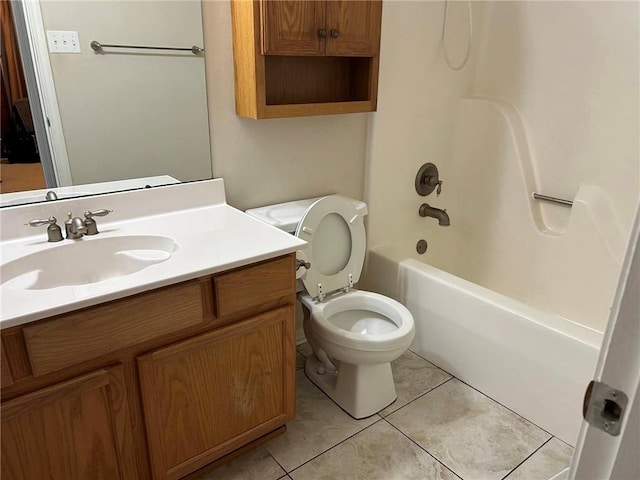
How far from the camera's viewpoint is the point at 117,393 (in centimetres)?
120

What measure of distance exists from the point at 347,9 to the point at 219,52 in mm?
483

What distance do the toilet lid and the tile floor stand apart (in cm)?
49

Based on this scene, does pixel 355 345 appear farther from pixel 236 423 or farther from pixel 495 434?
pixel 495 434

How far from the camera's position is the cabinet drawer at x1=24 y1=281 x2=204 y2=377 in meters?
1.04

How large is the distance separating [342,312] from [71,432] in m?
1.10

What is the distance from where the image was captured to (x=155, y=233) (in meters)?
1.50

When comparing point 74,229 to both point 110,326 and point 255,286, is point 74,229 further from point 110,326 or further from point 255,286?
point 255,286

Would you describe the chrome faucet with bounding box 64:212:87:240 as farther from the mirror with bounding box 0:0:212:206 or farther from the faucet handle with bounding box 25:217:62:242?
the mirror with bounding box 0:0:212:206

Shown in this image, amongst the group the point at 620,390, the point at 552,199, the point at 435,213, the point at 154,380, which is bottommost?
the point at 154,380

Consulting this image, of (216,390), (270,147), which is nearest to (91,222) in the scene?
(216,390)

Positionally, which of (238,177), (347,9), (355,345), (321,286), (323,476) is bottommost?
(323,476)

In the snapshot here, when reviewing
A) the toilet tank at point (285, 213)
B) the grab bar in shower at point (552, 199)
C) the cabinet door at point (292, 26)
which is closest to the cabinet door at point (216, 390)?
the toilet tank at point (285, 213)

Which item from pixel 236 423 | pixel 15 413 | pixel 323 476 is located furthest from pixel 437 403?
pixel 15 413

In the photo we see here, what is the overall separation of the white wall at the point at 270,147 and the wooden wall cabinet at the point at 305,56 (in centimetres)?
6
